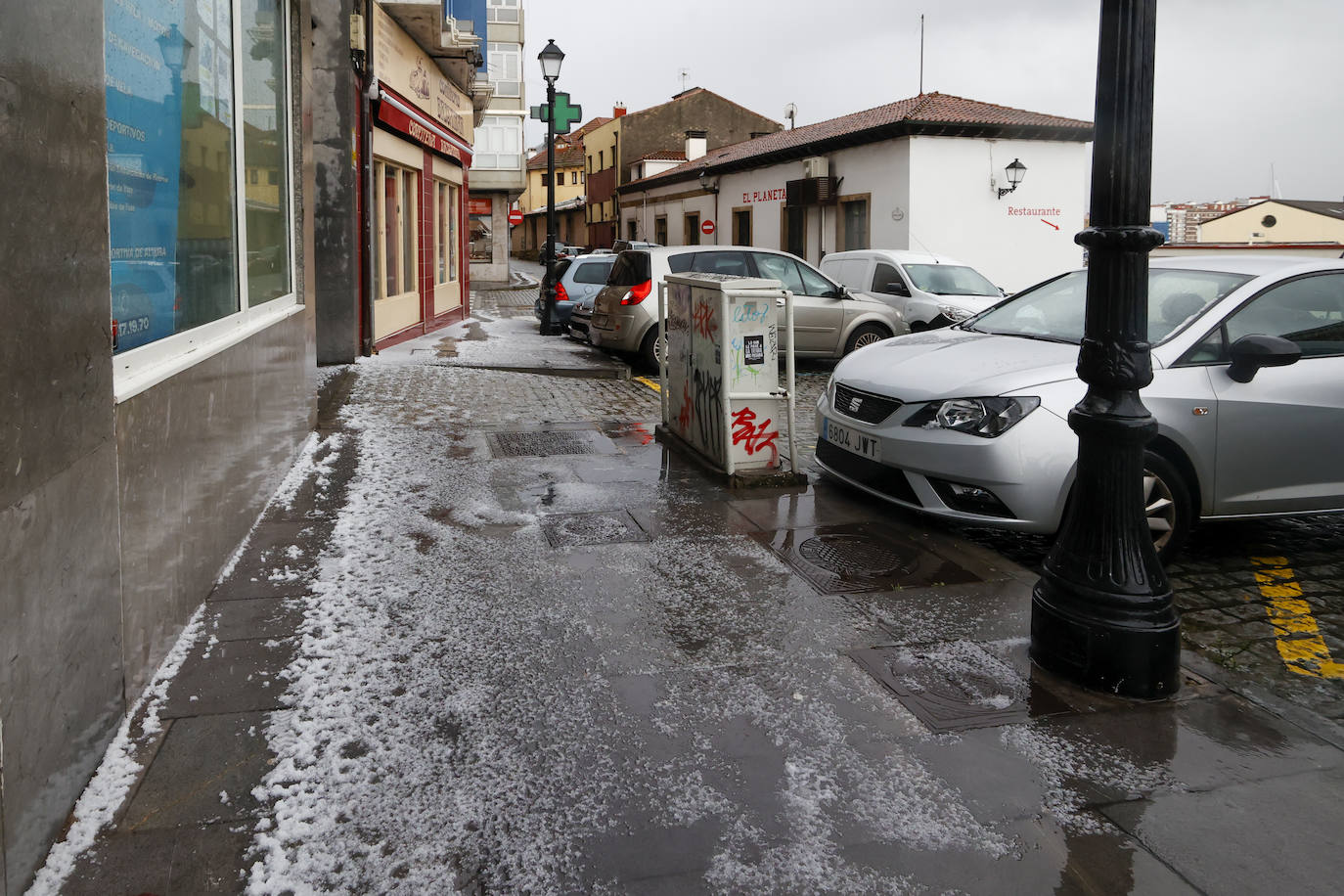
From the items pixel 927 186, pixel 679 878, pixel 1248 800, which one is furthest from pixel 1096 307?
pixel 927 186

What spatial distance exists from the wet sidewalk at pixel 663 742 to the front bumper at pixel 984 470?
0.26m

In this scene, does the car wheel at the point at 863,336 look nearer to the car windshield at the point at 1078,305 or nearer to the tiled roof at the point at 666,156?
the car windshield at the point at 1078,305

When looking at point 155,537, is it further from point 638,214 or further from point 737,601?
point 638,214

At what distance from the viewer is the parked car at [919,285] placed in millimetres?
15055

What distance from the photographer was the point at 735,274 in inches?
551

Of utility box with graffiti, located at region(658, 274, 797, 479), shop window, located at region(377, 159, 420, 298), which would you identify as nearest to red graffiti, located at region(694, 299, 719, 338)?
utility box with graffiti, located at region(658, 274, 797, 479)

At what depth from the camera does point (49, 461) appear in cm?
266

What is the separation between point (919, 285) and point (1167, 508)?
1072cm

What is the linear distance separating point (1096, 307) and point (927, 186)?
74.8ft

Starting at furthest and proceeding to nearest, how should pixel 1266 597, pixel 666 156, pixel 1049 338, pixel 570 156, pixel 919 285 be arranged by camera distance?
1. pixel 570 156
2. pixel 666 156
3. pixel 919 285
4. pixel 1049 338
5. pixel 1266 597

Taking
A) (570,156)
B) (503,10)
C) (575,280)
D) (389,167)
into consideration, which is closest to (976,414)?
(389,167)

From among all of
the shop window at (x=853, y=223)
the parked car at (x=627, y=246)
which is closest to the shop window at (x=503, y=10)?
the shop window at (x=853, y=223)

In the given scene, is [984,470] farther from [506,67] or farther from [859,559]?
[506,67]

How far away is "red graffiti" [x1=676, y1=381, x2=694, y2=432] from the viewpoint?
7770mm
